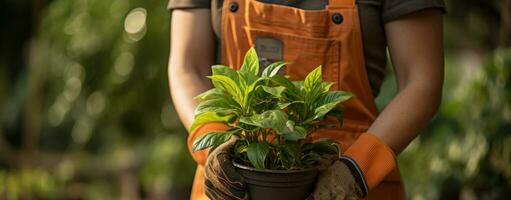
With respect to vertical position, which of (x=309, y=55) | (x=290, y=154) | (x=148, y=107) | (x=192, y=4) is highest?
(x=192, y=4)

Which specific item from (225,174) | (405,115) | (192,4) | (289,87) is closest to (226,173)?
(225,174)

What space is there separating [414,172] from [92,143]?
197cm

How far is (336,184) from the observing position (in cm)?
178

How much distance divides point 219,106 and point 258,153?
13 centimetres

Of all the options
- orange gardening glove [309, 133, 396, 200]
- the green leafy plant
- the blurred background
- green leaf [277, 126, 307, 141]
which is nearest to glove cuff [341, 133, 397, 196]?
orange gardening glove [309, 133, 396, 200]

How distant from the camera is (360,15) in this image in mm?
1993

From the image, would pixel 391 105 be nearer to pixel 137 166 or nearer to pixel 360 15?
pixel 360 15

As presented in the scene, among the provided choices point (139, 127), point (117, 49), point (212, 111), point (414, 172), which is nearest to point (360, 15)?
point (212, 111)

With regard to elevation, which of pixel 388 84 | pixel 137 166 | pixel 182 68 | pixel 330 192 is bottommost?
pixel 137 166

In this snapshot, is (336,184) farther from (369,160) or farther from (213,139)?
(213,139)

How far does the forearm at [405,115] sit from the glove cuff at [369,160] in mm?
25

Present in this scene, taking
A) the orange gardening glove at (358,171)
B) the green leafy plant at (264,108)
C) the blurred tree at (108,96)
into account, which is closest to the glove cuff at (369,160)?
the orange gardening glove at (358,171)

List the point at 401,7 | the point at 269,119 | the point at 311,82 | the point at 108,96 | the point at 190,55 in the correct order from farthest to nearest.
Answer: the point at 108,96
the point at 190,55
the point at 401,7
the point at 311,82
the point at 269,119

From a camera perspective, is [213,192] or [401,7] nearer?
[213,192]
